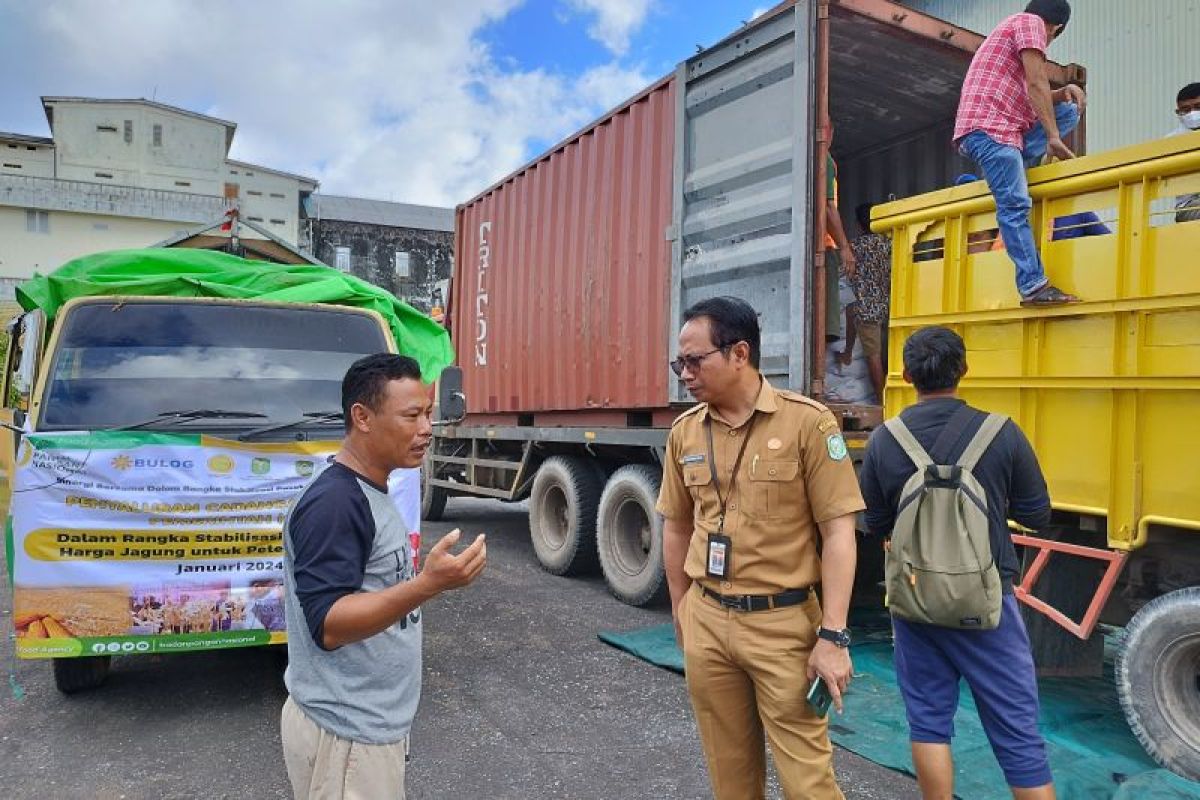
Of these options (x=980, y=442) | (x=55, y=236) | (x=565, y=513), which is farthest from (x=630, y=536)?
(x=55, y=236)

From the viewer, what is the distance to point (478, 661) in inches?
187

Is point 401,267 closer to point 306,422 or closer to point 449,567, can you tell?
point 306,422

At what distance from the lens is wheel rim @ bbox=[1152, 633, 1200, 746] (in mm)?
3148

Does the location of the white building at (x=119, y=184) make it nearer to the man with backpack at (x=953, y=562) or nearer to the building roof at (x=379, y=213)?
the building roof at (x=379, y=213)

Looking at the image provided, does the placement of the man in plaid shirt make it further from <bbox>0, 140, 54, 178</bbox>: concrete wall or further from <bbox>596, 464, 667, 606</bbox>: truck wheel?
<bbox>0, 140, 54, 178</bbox>: concrete wall

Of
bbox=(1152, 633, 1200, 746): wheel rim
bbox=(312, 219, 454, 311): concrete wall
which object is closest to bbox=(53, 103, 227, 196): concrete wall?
bbox=(312, 219, 454, 311): concrete wall

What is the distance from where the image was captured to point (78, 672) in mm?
4027

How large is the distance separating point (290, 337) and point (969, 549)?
346 cm

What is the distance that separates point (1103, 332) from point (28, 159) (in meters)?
49.2

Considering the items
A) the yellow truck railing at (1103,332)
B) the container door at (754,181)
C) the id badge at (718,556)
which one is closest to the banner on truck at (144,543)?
the id badge at (718,556)

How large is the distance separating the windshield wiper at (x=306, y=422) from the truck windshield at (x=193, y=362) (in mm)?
40

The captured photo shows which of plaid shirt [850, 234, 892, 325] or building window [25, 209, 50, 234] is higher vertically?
building window [25, 209, 50, 234]

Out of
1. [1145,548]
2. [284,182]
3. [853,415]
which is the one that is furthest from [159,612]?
[284,182]

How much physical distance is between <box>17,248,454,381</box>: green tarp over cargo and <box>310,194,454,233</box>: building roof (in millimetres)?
36890
